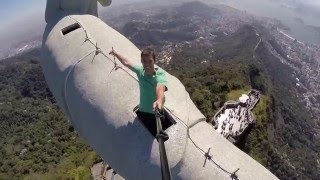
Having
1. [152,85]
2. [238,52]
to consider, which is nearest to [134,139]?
[152,85]

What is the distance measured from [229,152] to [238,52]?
18088 centimetres

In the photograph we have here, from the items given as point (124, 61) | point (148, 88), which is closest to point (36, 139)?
point (124, 61)

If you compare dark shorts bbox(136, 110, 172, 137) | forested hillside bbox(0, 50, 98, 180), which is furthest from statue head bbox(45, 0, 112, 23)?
forested hillside bbox(0, 50, 98, 180)

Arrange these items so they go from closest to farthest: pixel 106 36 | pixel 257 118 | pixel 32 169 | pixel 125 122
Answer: pixel 125 122
pixel 106 36
pixel 257 118
pixel 32 169

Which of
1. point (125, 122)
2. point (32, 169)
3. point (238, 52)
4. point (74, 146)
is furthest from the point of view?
point (238, 52)

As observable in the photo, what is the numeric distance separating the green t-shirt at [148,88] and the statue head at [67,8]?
4.43 m

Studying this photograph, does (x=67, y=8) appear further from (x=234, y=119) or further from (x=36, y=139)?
(x=36, y=139)

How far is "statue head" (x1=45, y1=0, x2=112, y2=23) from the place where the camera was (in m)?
10.8

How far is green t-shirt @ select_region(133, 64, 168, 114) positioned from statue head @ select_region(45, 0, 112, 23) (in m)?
4.43

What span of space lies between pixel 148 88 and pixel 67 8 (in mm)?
4921

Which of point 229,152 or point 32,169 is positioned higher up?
point 229,152

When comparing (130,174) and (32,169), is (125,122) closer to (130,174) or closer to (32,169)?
(130,174)

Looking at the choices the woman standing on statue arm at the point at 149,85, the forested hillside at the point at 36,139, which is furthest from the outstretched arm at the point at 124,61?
the forested hillside at the point at 36,139

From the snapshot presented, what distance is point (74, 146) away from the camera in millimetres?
65125
